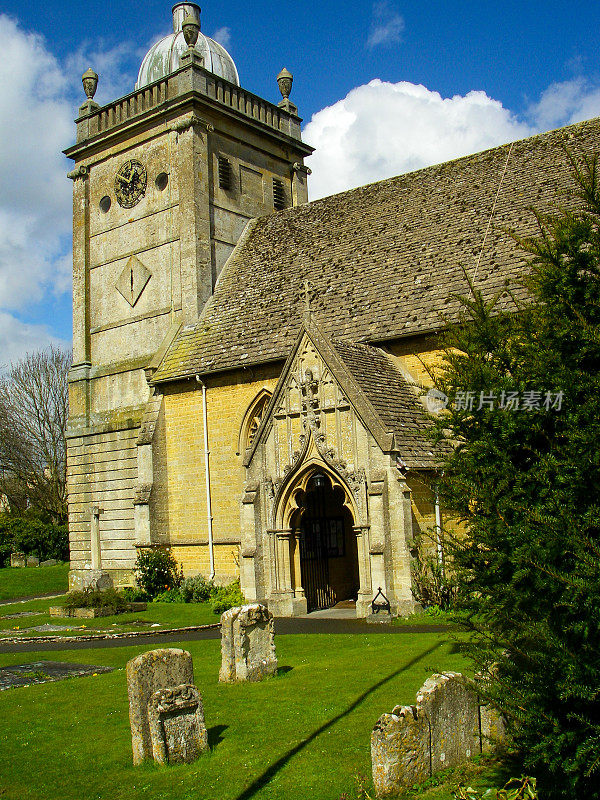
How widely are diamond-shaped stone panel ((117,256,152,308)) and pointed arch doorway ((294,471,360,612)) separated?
10889 mm

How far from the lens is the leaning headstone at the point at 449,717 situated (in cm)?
675

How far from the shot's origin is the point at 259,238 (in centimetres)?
2767

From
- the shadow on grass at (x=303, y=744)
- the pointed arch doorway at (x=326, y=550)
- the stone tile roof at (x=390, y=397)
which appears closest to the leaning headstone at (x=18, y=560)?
the pointed arch doorway at (x=326, y=550)

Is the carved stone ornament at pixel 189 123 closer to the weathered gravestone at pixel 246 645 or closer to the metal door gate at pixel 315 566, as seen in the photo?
the metal door gate at pixel 315 566

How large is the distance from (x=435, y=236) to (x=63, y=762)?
1703 centimetres

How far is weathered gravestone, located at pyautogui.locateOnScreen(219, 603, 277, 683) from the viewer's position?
34.9 ft

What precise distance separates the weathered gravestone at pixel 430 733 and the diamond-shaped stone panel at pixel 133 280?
22442 millimetres

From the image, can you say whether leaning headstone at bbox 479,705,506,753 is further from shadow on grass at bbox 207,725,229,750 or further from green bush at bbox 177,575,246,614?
green bush at bbox 177,575,246,614

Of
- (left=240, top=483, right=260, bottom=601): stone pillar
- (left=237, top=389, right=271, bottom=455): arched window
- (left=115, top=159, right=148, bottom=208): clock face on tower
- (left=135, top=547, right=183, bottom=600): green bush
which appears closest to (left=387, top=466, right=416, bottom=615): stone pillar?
(left=240, top=483, right=260, bottom=601): stone pillar

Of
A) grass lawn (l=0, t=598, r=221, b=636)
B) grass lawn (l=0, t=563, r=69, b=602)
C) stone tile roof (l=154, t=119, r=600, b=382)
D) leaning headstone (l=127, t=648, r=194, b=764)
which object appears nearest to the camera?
leaning headstone (l=127, t=648, r=194, b=764)

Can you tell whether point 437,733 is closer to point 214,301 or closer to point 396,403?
point 396,403

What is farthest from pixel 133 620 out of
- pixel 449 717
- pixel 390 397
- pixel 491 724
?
pixel 449 717

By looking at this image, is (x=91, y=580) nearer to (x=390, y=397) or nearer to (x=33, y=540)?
(x=390, y=397)

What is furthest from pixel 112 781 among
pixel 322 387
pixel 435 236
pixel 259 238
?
pixel 259 238
